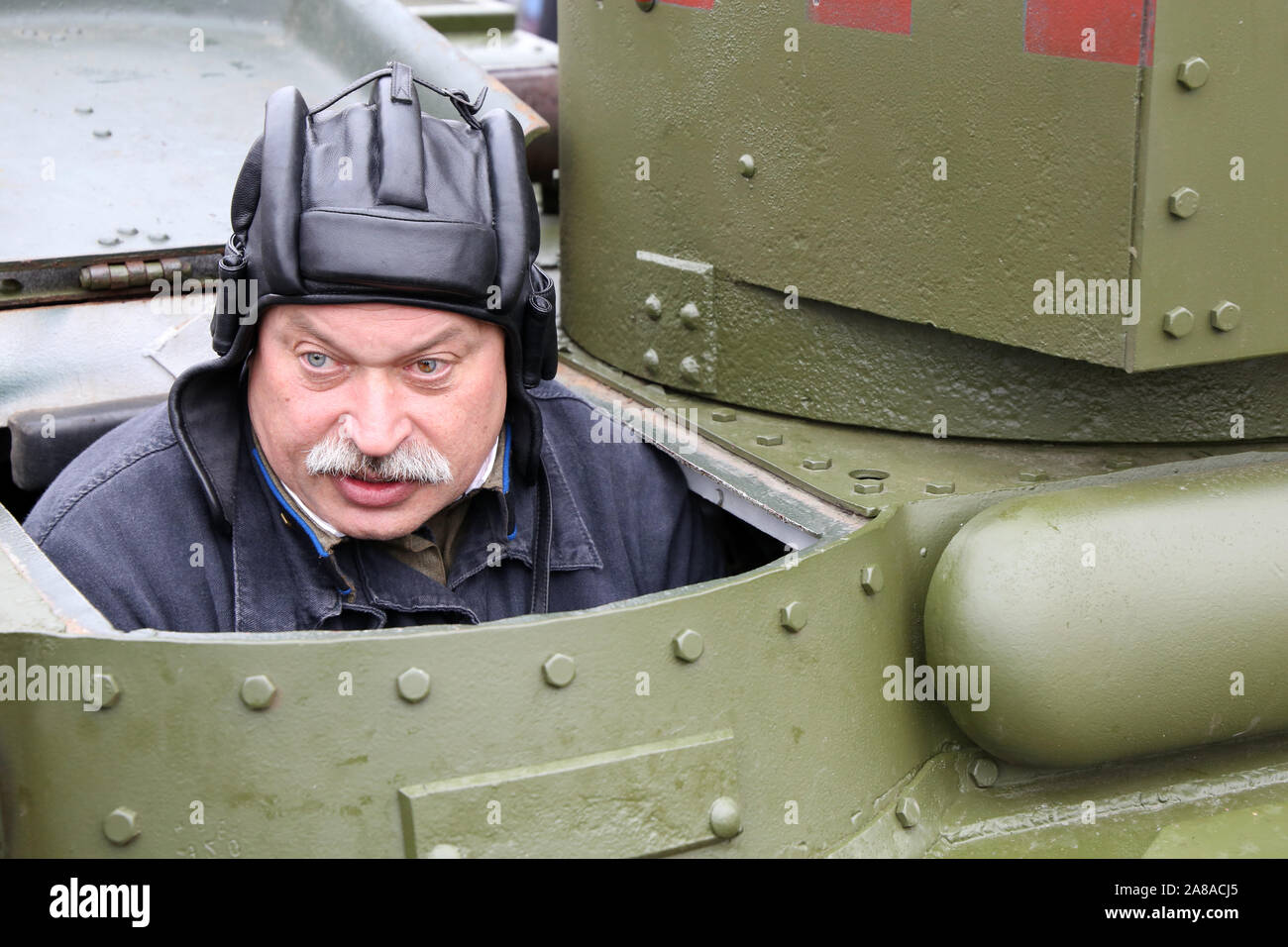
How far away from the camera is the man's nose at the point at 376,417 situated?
8.16ft

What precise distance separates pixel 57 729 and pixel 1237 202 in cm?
181

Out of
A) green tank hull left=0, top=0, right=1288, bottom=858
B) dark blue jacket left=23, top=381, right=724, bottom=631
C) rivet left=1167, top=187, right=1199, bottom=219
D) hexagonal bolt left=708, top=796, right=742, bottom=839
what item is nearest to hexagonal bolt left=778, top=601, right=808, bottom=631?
green tank hull left=0, top=0, right=1288, bottom=858

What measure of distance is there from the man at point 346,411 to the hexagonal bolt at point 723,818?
0.57m

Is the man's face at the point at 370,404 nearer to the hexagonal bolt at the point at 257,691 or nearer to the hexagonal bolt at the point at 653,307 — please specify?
the hexagonal bolt at the point at 257,691

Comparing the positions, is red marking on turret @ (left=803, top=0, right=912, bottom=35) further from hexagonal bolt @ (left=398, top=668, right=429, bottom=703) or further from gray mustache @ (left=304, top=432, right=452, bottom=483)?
hexagonal bolt @ (left=398, top=668, right=429, bottom=703)

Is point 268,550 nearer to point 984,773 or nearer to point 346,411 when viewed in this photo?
point 346,411

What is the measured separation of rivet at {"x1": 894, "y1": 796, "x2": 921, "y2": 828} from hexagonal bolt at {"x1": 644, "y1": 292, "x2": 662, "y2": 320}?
Result: 1.11 metres

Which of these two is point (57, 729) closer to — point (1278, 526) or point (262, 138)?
point (262, 138)

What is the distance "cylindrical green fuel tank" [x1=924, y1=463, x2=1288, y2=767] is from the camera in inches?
93.5

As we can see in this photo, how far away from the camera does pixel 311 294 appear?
2.48 m

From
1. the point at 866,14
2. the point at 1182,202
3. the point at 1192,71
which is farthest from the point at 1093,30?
the point at 866,14

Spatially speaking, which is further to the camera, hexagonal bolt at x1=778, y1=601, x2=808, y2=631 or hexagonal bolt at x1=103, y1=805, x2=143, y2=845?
hexagonal bolt at x1=778, y1=601, x2=808, y2=631

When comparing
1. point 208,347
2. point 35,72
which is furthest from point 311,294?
point 35,72

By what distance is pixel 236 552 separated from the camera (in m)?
2.59
